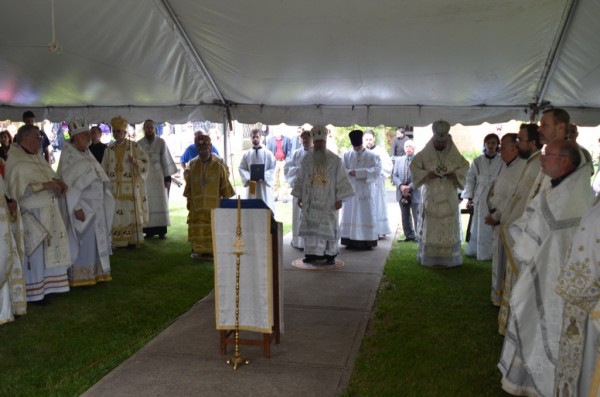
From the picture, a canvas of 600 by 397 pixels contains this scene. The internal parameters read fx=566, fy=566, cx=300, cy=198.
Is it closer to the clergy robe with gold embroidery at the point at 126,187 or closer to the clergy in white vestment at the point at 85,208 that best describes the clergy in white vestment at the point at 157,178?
the clergy robe with gold embroidery at the point at 126,187

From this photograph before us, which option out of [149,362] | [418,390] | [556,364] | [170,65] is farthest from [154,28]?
[556,364]

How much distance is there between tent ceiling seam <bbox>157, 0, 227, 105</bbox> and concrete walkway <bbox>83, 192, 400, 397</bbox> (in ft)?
11.8

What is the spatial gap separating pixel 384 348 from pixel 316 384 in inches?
37.6

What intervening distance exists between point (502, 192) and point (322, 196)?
2978 millimetres

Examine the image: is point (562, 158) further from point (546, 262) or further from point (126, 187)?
point (126, 187)

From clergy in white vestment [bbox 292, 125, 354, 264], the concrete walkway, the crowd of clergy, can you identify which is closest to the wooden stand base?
the concrete walkway

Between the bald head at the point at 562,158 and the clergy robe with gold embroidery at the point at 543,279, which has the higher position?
the bald head at the point at 562,158

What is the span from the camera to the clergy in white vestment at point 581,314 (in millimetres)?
2805

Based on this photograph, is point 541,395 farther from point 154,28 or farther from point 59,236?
point 154,28

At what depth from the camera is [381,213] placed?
10531 millimetres

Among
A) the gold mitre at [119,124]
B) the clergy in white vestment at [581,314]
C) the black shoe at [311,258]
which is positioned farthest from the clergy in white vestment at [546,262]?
the gold mitre at [119,124]

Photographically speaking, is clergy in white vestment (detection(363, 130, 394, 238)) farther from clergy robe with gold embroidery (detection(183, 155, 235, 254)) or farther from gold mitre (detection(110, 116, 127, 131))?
gold mitre (detection(110, 116, 127, 131))

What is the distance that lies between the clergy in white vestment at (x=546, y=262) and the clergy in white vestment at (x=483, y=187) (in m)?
5.02

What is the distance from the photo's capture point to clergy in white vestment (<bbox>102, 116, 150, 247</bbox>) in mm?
9273
